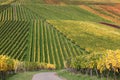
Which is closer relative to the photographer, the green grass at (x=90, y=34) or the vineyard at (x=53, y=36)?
the vineyard at (x=53, y=36)

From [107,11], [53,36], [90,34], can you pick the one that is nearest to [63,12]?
[107,11]

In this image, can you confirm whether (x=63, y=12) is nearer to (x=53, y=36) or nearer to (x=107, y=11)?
(x=107, y=11)

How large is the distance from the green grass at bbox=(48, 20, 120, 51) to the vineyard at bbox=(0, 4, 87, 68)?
8.67 ft

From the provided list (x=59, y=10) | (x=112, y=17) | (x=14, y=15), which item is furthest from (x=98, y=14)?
(x=14, y=15)

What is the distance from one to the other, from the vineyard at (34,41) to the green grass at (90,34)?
104 inches

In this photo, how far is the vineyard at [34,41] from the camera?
8994 centimetres

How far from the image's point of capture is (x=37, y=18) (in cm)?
12438

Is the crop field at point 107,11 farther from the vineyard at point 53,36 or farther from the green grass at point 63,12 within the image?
the green grass at point 63,12

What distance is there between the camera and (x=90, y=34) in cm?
10781

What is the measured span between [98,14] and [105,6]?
15529mm

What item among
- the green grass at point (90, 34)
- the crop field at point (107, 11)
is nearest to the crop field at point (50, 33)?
the green grass at point (90, 34)

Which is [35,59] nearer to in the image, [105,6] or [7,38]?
[7,38]

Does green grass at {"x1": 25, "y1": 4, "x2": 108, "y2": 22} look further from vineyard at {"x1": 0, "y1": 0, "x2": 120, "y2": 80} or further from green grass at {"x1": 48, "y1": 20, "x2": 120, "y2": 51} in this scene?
green grass at {"x1": 48, "y1": 20, "x2": 120, "y2": 51}

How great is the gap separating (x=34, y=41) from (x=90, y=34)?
1839cm
